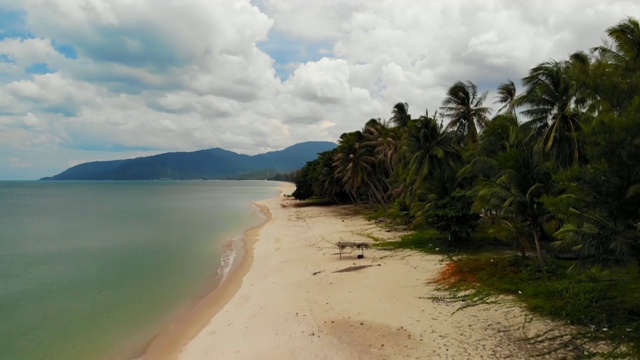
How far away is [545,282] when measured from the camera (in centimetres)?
1189

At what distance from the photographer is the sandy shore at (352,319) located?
29.0 feet

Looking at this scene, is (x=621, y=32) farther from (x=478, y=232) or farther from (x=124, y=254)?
(x=124, y=254)

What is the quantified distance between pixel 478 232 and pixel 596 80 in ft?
49.1

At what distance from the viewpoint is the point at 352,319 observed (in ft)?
35.9

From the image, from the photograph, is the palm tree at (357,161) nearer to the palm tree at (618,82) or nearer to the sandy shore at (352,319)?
the sandy shore at (352,319)

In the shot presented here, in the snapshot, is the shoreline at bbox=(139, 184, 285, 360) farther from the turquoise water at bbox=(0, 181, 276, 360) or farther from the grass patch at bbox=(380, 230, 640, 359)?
the grass patch at bbox=(380, 230, 640, 359)

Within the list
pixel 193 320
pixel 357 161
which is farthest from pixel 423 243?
pixel 357 161

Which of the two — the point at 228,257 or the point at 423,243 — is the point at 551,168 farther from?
the point at 228,257

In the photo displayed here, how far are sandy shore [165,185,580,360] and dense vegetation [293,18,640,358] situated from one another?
260 cm

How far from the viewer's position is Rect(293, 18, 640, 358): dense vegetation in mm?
7492

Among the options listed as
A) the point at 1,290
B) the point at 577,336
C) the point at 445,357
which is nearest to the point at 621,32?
the point at 577,336

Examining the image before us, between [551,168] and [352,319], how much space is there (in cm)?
920

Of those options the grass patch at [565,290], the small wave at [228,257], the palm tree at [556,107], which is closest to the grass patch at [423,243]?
the grass patch at [565,290]

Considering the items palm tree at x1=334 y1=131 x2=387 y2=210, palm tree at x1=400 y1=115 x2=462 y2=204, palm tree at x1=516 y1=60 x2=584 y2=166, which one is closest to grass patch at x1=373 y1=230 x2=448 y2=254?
palm tree at x1=400 y1=115 x2=462 y2=204
